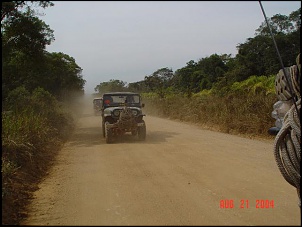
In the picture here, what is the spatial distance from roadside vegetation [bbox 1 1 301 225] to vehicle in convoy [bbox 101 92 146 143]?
1932mm

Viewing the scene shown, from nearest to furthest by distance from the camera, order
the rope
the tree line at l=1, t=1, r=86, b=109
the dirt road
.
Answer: the rope < the dirt road < the tree line at l=1, t=1, r=86, b=109

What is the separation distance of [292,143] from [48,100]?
17224mm

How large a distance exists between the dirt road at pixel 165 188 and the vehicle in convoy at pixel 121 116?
1.88 m

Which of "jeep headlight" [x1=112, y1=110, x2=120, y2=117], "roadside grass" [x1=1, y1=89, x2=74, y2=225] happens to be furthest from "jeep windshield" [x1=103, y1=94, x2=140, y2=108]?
"roadside grass" [x1=1, y1=89, x2=74, y2=225]

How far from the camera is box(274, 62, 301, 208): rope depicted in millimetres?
2510

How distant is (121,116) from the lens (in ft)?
38.8

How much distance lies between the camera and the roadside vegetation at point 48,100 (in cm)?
665

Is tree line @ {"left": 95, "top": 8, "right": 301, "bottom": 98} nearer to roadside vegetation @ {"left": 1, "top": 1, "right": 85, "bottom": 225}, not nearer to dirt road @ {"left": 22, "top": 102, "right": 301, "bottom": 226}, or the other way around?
roadside vegetation @ {"left": 1, "top": 1, "right": 85, "bottom": 225}

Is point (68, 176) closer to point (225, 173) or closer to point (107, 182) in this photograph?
point (107, 182)

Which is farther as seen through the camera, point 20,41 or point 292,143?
point 20,41

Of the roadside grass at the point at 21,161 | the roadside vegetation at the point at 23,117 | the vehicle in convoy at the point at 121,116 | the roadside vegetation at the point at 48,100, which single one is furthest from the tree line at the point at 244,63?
the roadside grass at the point at 21,161

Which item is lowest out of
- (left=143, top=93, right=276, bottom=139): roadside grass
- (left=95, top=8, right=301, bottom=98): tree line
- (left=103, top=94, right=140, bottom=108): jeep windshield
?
(left=143, top=93, right=276, bottom=139): roadside grass

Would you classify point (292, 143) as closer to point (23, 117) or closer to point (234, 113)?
point (23, 117)

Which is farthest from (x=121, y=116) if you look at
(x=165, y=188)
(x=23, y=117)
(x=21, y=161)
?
A: (x=165, y=188)
